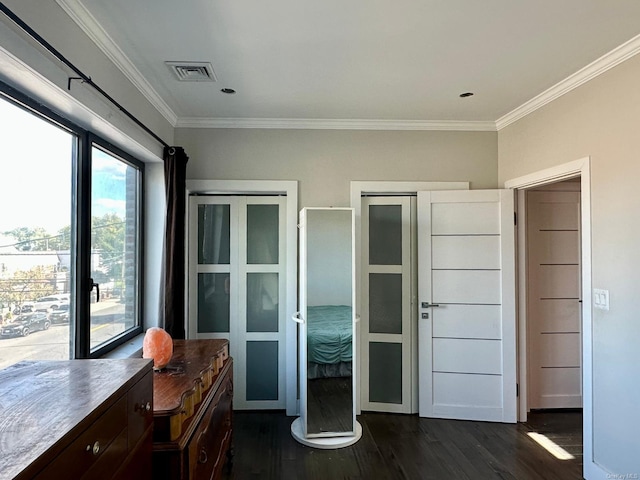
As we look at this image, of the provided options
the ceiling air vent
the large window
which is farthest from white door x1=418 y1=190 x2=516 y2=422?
the large window

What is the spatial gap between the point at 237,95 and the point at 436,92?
56.6 inches

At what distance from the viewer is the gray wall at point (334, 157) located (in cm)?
326

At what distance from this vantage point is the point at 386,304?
3.36 m

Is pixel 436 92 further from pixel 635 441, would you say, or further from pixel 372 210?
pixel 635 441

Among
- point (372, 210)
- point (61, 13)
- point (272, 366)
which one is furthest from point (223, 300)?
point (61, 13)

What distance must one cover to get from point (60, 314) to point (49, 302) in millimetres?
107

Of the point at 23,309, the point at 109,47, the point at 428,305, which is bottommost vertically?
the point at 428,305

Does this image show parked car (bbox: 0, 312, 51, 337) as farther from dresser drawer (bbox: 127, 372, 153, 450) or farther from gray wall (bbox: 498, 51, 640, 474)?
gray wall (bbox: 498, 51, 640, 474)

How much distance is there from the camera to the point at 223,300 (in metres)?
3.35

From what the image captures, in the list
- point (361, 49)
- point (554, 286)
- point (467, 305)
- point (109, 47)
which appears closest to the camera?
point (109, 47)

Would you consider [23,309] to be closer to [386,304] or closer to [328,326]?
[328,326]

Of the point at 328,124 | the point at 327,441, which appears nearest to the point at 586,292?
the point at 327,441

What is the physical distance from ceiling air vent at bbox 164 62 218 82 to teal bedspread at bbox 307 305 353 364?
176cm

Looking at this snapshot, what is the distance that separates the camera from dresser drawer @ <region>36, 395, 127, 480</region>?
0.75 meters
